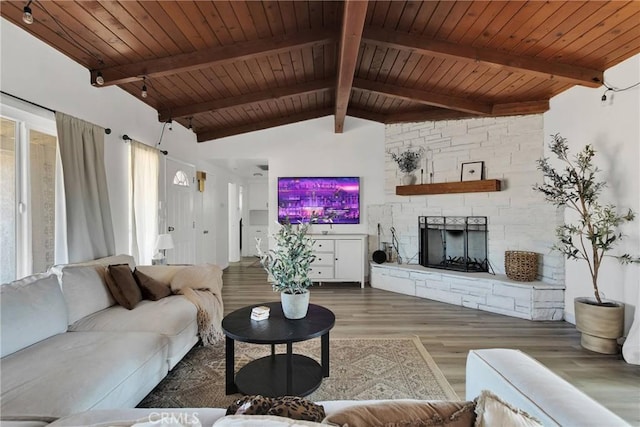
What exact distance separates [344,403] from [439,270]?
12.9 feet

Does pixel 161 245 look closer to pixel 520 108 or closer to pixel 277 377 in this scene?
pixel 277 377

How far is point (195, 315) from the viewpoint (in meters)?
2.82

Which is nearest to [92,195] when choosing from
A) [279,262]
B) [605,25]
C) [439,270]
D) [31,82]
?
[31,82]

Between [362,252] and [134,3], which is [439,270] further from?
[134,3]

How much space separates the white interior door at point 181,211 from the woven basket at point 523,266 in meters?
4.86

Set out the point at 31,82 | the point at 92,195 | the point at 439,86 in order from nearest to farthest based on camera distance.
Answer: the point at 31,82, the point at 92,195, the point at 439,86

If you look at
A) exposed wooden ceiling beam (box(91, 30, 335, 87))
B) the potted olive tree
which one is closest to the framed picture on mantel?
the potted olive tree

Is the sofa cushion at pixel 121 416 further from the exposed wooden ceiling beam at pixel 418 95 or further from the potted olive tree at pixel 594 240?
the exposed wooden ceiling beam at pixel 418 95

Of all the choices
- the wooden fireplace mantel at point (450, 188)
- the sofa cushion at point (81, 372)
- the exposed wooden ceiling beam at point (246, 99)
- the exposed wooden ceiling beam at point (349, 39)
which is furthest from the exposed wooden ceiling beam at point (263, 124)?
the sofa cushion at point (81, 372)

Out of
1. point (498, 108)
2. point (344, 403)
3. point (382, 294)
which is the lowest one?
point (382, 294)

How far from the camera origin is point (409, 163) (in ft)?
17.4

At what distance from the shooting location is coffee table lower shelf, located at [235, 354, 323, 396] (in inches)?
84.4

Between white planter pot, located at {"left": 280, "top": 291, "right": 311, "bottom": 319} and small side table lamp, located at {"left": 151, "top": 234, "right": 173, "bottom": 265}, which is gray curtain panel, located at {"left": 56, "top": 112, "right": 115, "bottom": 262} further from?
white planter pot, located at {"left": 280, "top": 291, "right": 311, "bottom": 319}

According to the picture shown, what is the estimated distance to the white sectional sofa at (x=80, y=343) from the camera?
1481 mm
